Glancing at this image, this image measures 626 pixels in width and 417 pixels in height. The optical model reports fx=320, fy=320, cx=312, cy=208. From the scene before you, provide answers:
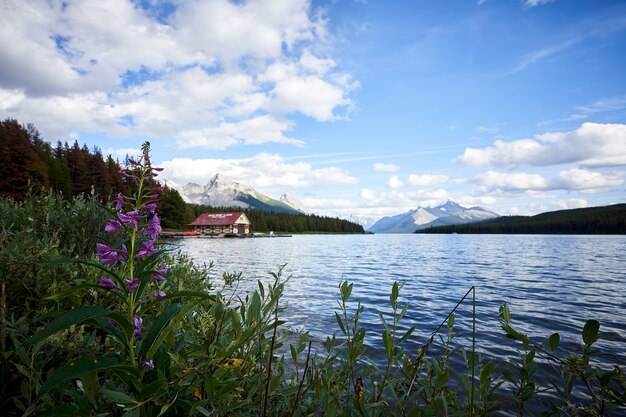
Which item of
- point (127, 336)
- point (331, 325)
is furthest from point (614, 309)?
point (127, 336)

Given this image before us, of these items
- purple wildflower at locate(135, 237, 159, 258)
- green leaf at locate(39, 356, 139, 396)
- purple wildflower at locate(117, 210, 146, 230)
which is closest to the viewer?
green leaf at locate(39, 356, 139, 396)

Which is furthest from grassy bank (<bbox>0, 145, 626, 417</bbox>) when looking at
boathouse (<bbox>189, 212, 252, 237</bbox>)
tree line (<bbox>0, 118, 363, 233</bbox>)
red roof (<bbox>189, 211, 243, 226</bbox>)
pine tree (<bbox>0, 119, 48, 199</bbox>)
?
red roof (<bbox>189, 211, 243, 226</bbox>)

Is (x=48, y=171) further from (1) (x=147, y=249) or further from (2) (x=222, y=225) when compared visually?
(1) (x=147, y=249)

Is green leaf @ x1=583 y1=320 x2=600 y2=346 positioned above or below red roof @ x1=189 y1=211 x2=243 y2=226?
below

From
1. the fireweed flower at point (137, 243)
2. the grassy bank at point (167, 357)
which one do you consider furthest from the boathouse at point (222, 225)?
the fireweed flower at point (137, 243)

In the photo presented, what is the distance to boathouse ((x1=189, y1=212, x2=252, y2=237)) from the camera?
13025cm

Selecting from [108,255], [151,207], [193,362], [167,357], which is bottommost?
[193,362]

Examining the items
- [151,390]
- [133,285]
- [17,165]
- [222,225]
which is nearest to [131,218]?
[133,285]

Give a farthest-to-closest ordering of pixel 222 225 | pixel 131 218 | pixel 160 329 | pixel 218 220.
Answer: pixel 218 220, pixel 222 225, pixel 131 218, pixel 160 329

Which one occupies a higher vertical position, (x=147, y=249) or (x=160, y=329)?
(x=147, y=249)

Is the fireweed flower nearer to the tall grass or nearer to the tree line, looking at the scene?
the tall grass

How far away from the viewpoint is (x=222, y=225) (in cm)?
13138

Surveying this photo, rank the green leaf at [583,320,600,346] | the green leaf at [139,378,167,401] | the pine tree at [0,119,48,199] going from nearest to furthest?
1. the green leaf at [139,378,167,401]
2. the green leaf at [583,320,600,346]
3. the pine tree at [0,119,48,199]

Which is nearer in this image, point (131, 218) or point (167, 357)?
point (167, 357)
